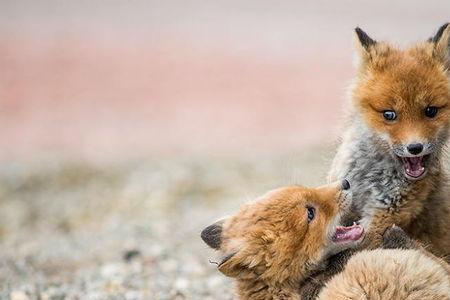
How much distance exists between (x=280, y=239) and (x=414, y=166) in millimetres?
1397

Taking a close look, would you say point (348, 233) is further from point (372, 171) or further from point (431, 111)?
point (431, 111)

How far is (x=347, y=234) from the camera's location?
7949 millimetres

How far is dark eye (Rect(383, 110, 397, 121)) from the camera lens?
8242mm

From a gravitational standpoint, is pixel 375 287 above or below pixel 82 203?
above

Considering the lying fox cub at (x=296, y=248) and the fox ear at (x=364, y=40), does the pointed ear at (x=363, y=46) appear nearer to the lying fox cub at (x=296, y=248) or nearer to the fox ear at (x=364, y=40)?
the fox ear at (x=364, y=40)

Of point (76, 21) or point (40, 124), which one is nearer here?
point (40, 124)

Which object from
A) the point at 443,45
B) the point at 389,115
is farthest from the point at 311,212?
the point at 443,45

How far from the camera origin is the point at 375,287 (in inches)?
277

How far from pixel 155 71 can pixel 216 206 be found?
1735cm

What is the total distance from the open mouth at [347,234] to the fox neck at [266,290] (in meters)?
0.57

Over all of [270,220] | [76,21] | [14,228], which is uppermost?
[270,220]

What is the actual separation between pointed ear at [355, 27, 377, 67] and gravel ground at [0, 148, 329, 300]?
1.63 m

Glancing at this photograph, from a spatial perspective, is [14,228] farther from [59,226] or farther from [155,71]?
[155,71]

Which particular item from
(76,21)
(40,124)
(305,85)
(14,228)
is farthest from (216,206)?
(76,21)
